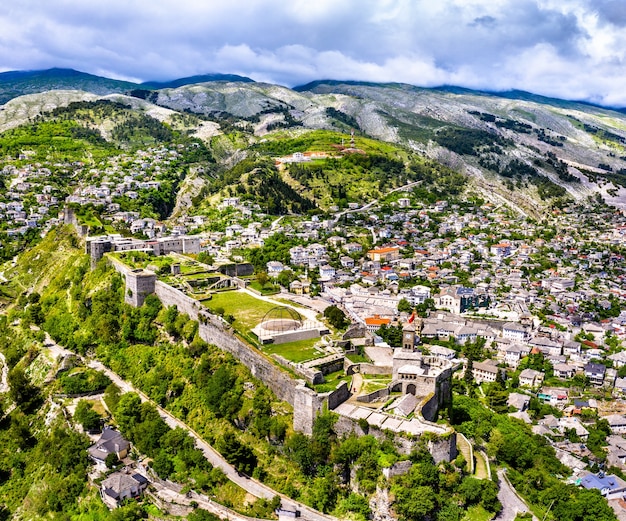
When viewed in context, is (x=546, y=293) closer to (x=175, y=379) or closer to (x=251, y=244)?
(x=251, y=244)

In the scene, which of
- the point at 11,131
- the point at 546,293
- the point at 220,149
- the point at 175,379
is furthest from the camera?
the point at 220,149

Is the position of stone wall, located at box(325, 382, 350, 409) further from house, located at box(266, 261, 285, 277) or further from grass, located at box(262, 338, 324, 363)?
house, located at box(266, 261, 285, 277)

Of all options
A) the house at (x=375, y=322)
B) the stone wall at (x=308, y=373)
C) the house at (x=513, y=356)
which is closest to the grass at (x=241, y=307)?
the stone wall at (x=308, y=373)

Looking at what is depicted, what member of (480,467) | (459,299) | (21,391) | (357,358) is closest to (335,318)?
(357,358)

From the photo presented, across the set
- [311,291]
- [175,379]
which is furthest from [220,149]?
[175,379]

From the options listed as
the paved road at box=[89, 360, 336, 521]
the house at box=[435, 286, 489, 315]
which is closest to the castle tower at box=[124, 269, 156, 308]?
the paved road at box=[89, 360, 336, 521]

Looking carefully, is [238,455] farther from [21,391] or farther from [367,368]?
[21,391]
